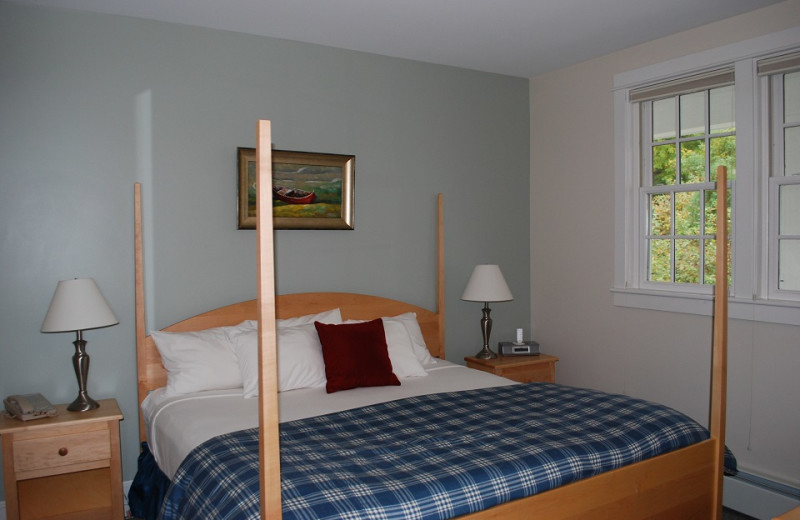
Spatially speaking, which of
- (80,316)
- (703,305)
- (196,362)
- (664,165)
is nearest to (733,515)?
Answer: (703,305)

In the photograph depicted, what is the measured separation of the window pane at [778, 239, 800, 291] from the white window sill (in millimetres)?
117

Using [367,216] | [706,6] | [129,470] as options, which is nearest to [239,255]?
[367,216]

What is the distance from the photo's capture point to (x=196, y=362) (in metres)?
3.22

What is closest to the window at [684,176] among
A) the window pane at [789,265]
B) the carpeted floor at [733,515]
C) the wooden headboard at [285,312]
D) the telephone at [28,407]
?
the window pane at [789,265]

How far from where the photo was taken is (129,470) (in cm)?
340

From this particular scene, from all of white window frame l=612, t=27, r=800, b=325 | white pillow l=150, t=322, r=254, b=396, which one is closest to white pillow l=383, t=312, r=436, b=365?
white pillow l=150, t=322, r=254, b=396

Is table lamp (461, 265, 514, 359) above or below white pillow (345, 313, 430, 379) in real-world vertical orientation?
above

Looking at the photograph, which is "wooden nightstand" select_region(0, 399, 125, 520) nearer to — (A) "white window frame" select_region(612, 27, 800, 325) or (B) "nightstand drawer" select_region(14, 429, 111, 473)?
(B) "nightstand drawer" select_region(14, 429, 111, 473)

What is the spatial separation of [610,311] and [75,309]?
10.4 feet

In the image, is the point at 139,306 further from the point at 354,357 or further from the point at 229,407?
the point at 354,357

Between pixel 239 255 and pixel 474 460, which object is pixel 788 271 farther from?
pixel 239 255

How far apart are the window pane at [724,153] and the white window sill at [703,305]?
0.71m

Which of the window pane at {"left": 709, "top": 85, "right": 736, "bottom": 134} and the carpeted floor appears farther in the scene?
the window pane at {"left": 709, "top": 85, "right": 736, "bottom": 134}

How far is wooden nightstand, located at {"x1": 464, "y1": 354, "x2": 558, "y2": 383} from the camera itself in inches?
→ 164
